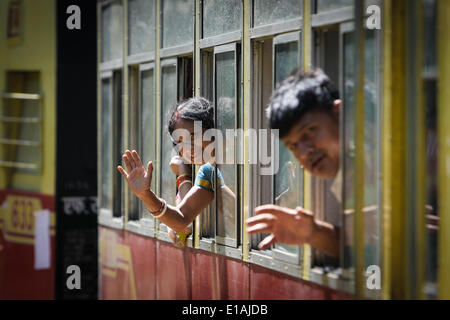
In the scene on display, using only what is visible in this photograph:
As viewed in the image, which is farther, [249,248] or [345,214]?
[249,248]

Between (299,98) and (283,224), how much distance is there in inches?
19.4

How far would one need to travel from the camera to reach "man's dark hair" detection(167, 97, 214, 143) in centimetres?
395

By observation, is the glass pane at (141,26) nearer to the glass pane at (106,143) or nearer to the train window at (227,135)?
the glass pane at (106,143)

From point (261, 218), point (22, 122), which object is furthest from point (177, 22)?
point (22, 122)

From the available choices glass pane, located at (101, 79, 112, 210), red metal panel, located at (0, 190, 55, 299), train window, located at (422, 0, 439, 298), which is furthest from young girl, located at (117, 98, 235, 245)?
red metal panel, located at (0, 190, 55, 299)

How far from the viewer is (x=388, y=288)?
9.53ft

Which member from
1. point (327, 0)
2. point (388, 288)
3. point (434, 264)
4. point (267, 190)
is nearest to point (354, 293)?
point (388, 288)

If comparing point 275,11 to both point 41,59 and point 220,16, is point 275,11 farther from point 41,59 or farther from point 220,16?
point 41,59

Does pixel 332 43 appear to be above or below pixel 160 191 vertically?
above

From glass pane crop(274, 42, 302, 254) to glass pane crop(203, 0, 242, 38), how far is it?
40 cm

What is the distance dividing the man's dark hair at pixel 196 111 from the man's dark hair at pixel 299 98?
1.92ft

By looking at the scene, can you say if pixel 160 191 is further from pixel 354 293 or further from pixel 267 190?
A: pixel 354 293

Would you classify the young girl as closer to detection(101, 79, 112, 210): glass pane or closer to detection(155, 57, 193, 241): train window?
detection(155, 57, 193, 241): train window

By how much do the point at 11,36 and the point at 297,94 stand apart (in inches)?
155
